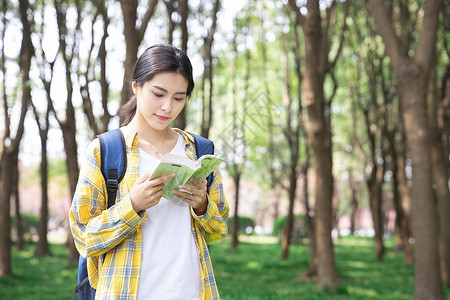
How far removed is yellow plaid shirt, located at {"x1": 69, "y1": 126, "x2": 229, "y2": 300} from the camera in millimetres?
2168

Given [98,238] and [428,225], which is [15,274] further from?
[98,238]

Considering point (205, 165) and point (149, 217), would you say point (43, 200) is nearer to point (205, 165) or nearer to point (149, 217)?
point (149, 217)

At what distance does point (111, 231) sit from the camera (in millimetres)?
2164

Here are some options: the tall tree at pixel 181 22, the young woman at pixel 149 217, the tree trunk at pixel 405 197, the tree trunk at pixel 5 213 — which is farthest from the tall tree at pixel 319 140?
the young woman at pixel 149 217

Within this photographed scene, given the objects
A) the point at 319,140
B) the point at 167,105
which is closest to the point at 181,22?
the point at 319,140

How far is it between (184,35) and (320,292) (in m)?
4.97

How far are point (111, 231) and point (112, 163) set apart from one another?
0.95 feet

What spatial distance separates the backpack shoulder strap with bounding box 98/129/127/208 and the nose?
231mm

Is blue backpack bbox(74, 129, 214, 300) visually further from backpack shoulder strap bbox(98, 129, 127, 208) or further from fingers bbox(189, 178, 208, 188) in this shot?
fingers bbox(189, 178, 208, 188)

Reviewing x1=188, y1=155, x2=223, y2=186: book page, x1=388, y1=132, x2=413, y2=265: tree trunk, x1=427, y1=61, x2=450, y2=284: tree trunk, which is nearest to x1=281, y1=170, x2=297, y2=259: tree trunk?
x1=388, y1=132, x2=413, y2=265: tree trunk

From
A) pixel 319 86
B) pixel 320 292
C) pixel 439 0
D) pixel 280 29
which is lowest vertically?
pixel 320 292

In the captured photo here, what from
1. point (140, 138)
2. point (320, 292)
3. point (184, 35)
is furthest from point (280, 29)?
point (140, 138)

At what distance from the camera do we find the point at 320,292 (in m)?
9.27

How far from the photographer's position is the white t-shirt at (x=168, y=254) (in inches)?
87.4
